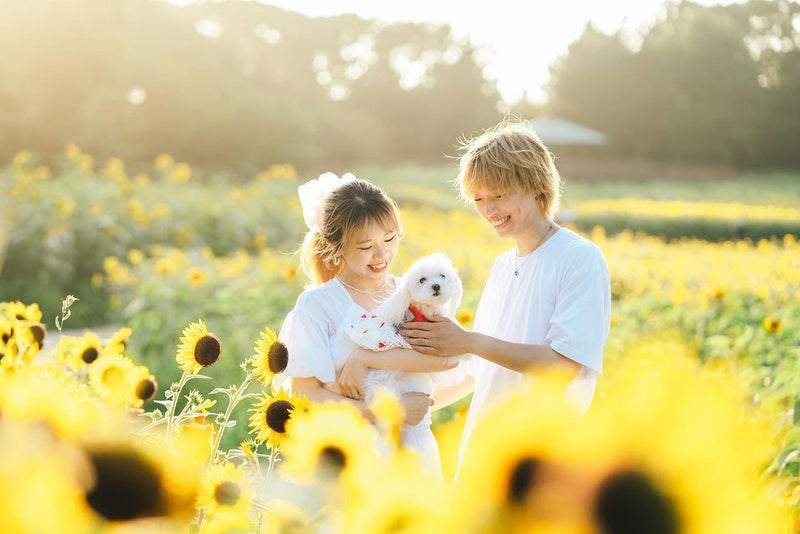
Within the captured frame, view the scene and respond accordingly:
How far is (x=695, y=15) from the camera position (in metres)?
37.4

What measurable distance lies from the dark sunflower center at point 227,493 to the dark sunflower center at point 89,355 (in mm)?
1107

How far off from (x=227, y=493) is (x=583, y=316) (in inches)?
56.9

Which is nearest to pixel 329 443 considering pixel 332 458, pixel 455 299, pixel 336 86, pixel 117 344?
pixel 332 458

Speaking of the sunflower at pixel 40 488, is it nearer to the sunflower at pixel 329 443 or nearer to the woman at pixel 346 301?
the sunflower at pixel 329 443

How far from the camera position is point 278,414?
132 centimetres

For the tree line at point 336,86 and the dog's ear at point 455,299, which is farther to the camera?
the tree line at point 336,86

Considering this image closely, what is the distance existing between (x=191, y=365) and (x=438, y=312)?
3.28 ft

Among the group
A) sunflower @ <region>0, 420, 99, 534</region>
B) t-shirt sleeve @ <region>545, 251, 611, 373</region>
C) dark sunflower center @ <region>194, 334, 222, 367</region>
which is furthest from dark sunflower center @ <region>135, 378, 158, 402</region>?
sunflower @ <region>0, 420, 99, 534</region>

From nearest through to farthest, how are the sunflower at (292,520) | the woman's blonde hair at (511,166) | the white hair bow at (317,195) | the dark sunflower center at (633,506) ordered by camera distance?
the dark sunflower center at (633,506), the sunflower at (292,520), the woman's blonde hair at (511,166), the white hair bow at (317,195)

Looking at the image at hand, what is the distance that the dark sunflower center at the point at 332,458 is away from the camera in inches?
29.9

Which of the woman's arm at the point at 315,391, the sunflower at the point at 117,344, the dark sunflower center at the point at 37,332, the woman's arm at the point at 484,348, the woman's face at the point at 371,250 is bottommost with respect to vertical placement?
the woman's arm at the point at 315,391

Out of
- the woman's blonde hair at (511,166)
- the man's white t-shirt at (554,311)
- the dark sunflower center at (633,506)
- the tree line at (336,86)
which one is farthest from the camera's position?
the tree line at (336,86)

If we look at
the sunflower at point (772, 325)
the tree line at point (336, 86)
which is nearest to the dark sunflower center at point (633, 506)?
the sunflower at point (772, 325)

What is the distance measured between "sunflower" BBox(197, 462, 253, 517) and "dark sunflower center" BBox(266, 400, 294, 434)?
187mm
